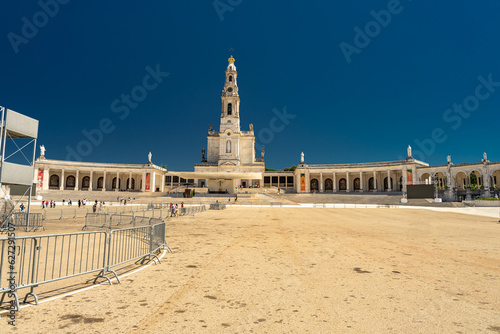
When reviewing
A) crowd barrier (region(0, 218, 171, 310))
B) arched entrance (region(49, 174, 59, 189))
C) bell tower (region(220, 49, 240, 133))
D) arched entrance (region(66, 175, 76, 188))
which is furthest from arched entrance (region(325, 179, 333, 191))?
crowd barrier (region(0, 218, 171, 310))

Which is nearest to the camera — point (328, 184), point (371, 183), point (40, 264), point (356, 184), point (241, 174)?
point (40, 264)

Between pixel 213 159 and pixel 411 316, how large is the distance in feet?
265

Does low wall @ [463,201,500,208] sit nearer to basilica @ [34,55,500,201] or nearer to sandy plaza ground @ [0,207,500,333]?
basilica @ [34,55,500,201]

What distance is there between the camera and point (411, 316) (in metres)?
4.71

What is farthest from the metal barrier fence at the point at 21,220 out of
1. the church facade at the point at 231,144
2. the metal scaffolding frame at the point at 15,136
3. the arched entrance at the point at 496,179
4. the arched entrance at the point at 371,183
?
the arched entrance at the point at 496,179

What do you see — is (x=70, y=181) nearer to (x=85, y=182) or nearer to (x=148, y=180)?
(x=85, y=182)

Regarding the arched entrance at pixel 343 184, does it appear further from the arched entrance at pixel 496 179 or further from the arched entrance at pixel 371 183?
the arched entrance at pixel 496 179

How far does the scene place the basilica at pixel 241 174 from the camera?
197 ft

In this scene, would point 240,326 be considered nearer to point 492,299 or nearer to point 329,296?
point 329,296

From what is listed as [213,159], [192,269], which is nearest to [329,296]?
[192,269]

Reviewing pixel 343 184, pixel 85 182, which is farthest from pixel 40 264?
pixel 343 184

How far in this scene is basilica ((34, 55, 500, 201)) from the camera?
5991 cm

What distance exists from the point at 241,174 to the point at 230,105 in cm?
3792

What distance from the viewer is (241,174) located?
53156 millimetres
